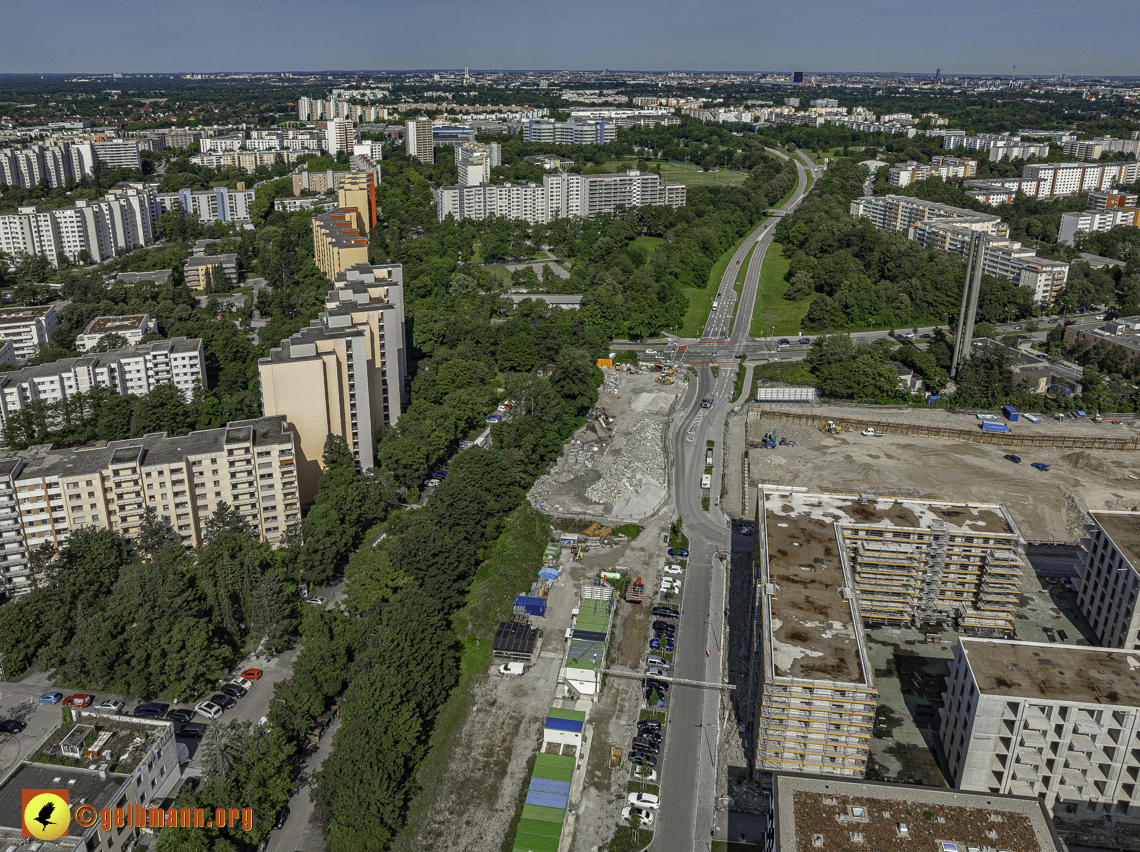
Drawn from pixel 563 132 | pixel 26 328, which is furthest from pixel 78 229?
pixel 563 132

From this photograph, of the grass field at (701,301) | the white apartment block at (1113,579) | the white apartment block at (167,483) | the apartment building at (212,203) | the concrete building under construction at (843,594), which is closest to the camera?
the concrete building under construction at (843,594)

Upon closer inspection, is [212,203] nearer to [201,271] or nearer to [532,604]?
[201,271]

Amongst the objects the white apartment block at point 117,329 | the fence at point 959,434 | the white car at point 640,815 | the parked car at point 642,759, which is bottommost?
the white car at point 640,815

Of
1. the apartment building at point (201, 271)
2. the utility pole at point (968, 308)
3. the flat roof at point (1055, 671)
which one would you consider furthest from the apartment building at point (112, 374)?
the utility pole at point (968, 308)

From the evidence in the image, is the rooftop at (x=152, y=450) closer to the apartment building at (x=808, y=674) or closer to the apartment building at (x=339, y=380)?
the apartment building at (x=339, y=380)

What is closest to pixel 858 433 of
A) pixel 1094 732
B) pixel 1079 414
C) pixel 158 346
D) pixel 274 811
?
pixel 1079 414

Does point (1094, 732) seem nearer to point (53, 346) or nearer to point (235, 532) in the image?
point (235, 532)
